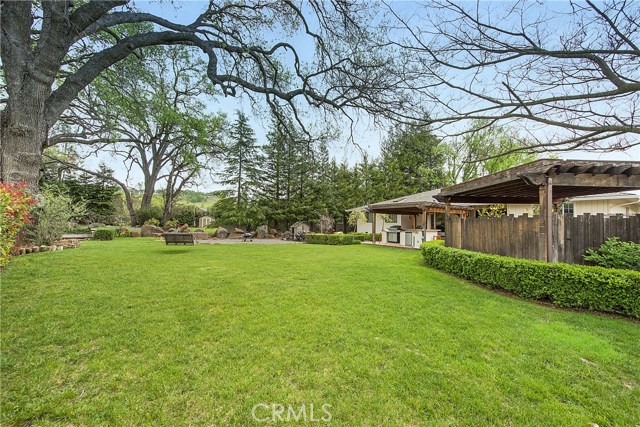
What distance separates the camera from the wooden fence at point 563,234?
219 inches

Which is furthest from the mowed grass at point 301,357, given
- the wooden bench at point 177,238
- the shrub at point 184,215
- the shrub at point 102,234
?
the shrub at point 184,215

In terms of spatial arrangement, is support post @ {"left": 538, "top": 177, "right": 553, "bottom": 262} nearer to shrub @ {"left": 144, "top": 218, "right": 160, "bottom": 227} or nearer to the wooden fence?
the wooden fence

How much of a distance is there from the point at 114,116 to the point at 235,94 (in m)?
8.26

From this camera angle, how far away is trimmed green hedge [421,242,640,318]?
13.9 feet

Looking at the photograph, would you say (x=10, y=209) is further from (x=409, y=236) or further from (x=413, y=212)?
(x=413, y=212)

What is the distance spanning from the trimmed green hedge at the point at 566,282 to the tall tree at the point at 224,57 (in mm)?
4188

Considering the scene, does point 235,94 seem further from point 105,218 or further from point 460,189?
point 105,218

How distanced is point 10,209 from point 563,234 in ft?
36.0

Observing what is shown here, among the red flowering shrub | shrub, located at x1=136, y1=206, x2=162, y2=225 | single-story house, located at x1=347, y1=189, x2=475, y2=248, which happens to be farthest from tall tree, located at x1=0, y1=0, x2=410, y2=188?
shrub, located at x1=136, y1=206, x2=162, y2=225

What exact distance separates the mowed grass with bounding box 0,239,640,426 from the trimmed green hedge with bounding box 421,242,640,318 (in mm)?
298

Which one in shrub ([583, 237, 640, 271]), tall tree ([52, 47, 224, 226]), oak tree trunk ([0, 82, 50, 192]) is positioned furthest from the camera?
tall tree ([52, 47, 224, 226])

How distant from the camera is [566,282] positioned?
4676 mm

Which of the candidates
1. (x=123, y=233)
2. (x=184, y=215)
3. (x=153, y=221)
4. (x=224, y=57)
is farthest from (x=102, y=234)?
(x=224, y=57)

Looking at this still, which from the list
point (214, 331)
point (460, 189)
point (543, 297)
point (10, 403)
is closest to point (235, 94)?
point (214, 331)
